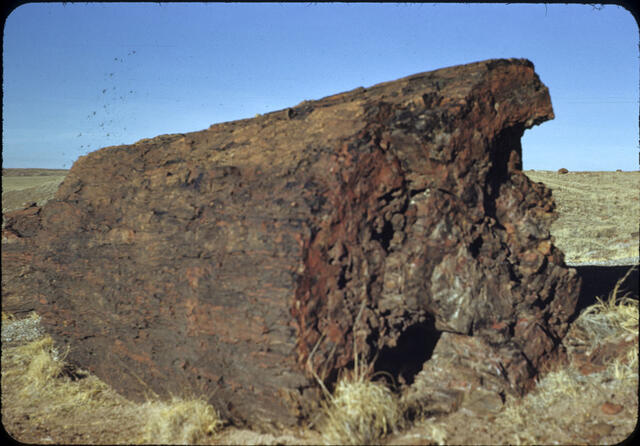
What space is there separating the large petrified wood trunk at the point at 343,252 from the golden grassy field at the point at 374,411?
0.18 meters

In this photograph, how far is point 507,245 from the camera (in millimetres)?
4598

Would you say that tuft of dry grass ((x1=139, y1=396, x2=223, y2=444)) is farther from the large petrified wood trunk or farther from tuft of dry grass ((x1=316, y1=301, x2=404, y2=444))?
tuft of dry grass ((x1=316, y1=301, x2=404, y2=444))

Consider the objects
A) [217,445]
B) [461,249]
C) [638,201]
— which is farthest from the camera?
[638,201]

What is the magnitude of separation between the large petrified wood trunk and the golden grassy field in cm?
18

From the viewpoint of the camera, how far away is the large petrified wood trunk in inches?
148

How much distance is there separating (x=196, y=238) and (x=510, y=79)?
125 inches

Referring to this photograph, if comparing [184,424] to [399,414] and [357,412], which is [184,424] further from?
[399,414]

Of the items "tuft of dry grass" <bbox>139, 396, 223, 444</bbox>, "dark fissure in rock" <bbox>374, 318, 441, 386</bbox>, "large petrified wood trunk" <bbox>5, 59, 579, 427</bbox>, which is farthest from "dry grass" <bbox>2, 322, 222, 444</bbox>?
"dark fissure in rock" <bbox>374, 318, 441, 386</bbox>

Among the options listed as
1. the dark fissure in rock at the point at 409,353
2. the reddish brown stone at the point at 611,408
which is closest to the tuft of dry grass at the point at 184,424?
the dark fissure in rock at the point at 409,353

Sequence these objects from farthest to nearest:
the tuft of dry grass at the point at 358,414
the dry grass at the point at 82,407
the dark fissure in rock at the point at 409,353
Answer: the dark fissure in rock at the point at 409,353 → the dry grass at the point at 82,407 → the tuft of dry grass at the point at 358,414

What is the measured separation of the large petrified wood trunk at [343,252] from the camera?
3.75 meters

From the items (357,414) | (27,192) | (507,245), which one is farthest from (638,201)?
(27,192)

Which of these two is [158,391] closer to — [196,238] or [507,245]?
[196,238]

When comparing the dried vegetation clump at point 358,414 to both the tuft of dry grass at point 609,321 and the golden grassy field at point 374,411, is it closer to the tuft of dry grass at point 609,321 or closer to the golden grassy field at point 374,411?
the golden grassy field at point 374,411
